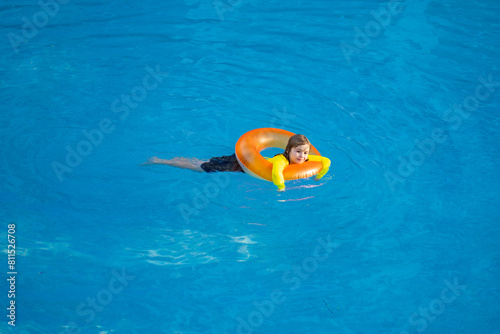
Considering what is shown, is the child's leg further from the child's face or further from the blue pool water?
the child's face

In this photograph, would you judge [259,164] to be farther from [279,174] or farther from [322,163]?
[322,163]

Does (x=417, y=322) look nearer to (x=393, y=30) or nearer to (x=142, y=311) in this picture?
(x=142, y=311)

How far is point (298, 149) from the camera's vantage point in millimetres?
5375

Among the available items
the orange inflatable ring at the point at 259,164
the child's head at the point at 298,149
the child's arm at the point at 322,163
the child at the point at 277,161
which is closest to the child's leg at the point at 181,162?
the child at the point at 277,161

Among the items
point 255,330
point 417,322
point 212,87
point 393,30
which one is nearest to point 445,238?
point 417,322

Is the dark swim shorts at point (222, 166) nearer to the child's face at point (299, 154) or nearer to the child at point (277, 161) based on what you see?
the child at point (277, 161)

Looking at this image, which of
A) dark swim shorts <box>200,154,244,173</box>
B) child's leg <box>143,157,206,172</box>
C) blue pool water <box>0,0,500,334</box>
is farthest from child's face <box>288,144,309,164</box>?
A: child's leg <box>143,157,206,172</box>

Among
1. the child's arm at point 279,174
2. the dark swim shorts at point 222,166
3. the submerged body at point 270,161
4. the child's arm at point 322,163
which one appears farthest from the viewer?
the dark swim shorts at point 222,166

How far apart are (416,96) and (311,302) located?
13.1ft

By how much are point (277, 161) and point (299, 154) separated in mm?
234

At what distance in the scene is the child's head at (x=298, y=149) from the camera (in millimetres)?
5375

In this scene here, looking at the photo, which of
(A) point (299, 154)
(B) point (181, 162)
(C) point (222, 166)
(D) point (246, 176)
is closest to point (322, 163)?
(A) point (299, 154)

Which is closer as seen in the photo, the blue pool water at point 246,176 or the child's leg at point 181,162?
the blue pool water at point 246,176

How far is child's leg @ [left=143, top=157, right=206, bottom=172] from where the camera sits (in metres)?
5.79
